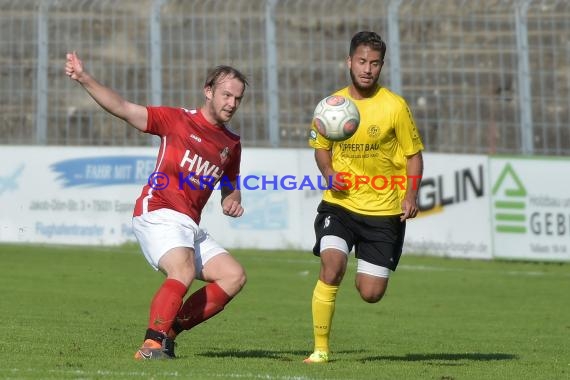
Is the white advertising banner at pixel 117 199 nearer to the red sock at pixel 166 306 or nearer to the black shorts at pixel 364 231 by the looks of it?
the black shorts at pixel 364 231

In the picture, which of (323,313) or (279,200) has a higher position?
(279,200)

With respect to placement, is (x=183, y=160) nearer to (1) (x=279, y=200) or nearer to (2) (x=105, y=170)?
(1) (x=279, y=200)

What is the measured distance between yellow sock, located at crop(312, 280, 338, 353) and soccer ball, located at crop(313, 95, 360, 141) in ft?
3.58

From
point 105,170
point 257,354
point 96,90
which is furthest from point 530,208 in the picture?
point 96,90

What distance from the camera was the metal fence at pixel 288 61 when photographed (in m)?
21.5

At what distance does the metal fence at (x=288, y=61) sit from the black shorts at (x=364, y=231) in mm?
Answer: 12081

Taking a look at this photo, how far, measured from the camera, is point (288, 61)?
21.6 metres

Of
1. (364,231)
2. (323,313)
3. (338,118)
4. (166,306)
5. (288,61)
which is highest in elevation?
(288,61)

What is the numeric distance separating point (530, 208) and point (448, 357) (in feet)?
37.1

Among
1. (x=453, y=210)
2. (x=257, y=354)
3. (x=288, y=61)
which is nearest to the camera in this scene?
(x=257, y=354)

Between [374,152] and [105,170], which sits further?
[105,170]

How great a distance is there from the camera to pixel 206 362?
28.2 feet

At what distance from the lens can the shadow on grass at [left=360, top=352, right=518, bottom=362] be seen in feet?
31.4

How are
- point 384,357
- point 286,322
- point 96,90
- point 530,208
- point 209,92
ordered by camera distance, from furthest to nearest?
point 530,208 < point 286,322 < point 384,357 < point 209,92 < point 96,90
